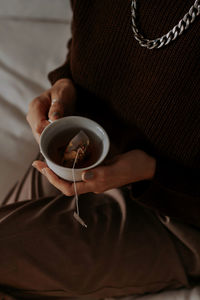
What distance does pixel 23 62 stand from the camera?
0.96 metres

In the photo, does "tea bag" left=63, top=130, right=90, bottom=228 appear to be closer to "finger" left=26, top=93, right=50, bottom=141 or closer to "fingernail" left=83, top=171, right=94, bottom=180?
"fingernail" left=83, top=171, right=94, bottom=180

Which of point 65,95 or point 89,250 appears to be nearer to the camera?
point 89,250

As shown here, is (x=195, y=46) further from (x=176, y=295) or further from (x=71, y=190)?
(x=176, y=295)

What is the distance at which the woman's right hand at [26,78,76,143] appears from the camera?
22.8 inches

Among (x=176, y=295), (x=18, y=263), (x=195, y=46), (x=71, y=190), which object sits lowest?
(x=176, y=295)

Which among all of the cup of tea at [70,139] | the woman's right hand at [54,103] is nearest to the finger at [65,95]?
the woman's right hand at [54,103]

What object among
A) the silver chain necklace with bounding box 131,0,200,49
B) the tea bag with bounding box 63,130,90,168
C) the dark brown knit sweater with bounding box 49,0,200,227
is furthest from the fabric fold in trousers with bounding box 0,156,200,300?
the silver chain necklace with bounding box 131,0,200,49

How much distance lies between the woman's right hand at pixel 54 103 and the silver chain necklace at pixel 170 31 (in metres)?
0.19

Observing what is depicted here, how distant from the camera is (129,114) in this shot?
22.3 inches

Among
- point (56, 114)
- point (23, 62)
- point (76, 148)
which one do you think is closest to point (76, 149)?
point (76, 148)

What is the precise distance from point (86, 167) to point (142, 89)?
187 millimetres

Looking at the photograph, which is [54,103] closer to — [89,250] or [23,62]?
[89,250]

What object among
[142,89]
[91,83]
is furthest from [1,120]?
[142,89]

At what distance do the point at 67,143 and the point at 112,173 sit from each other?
0.30 ft
